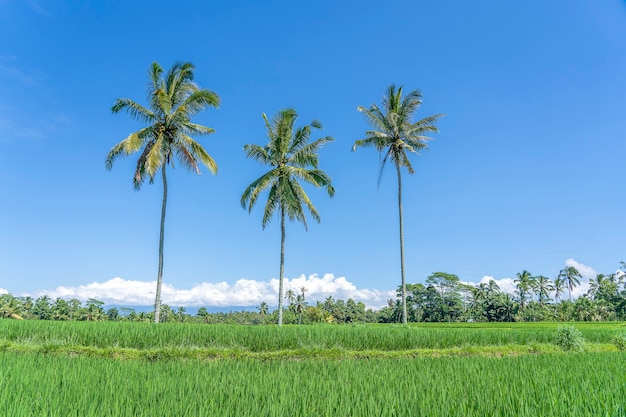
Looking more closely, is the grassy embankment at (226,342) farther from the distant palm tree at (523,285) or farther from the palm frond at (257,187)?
the distant palm tree at (523,285)

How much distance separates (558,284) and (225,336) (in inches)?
2909

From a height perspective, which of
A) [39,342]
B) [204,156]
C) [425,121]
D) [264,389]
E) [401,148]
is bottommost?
[39,342]

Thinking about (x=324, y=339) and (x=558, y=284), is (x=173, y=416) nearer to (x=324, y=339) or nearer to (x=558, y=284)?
(x=324, y=339)

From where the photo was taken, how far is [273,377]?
4.58m

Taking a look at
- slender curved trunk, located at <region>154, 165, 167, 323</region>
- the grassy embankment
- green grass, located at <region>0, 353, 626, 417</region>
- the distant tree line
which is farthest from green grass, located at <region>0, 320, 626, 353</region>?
the distant tree line

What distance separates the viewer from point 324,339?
422 inches

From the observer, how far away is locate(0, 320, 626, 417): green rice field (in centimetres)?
315

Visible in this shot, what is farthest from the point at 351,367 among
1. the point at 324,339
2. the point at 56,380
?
the point at 324,339

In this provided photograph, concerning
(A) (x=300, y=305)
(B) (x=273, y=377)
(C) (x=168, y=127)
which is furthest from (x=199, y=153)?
(A) (x=300, y=305)

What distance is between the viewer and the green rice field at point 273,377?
10.3 ft

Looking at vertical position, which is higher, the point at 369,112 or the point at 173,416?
the point at 369,112

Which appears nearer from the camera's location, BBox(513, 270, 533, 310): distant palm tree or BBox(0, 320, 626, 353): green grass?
BBox(0, 320, 626, 353): green grass

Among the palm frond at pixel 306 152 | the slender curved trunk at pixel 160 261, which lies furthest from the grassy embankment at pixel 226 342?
the palm frond at pixel 306 152

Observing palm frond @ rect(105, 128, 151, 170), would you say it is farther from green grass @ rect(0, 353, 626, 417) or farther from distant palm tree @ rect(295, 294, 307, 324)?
distant palm tree @ rect(295, 294, 307, 324)
